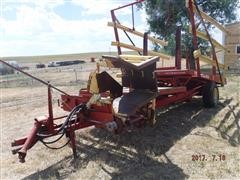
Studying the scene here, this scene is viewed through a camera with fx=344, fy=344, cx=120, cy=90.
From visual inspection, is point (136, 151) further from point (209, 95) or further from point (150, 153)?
point (209, 95)

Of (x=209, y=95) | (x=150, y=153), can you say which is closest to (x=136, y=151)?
(x=150, y=153)

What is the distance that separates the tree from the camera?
19.7m

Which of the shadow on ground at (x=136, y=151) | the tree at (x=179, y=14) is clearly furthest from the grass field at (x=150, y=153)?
the tree at (x=179, y=14)

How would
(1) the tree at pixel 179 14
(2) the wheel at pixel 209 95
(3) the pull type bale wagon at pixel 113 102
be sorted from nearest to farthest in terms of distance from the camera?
(3) the pull type bale wagon at pixel 113 102 → (2) the wheel at pixel 209 95 → (1) the tree at pixel 179 14

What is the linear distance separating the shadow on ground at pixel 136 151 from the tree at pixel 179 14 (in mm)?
12860

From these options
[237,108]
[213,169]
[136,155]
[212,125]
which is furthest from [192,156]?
[237,108]

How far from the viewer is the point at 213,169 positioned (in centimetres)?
463

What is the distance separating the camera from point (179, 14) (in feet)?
65.0

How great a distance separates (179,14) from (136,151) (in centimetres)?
1560

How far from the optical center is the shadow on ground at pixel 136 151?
15.5 ft

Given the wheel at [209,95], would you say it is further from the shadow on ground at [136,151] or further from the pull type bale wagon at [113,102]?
the pull type bale wagon at [113,102]

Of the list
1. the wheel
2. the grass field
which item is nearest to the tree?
the wheel

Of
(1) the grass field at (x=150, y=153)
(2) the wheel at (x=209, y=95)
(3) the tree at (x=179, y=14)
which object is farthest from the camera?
(3) the tree at (x=179, y=14)

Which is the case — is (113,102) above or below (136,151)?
above
